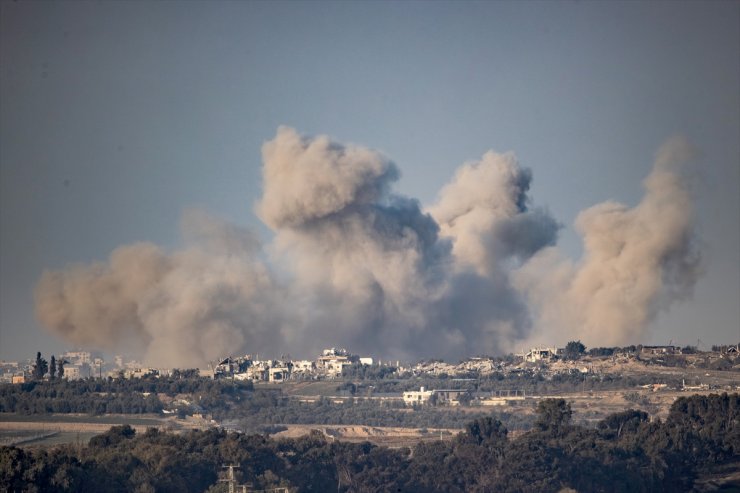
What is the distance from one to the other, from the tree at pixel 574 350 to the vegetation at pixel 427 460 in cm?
3420

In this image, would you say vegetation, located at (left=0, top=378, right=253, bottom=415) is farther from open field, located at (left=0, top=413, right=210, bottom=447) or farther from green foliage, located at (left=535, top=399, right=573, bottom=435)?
green foliage, located at (left=535, top=399, right=573, bottom=435)

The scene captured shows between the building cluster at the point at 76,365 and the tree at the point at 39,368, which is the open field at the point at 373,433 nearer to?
the tree at the point at 39,368

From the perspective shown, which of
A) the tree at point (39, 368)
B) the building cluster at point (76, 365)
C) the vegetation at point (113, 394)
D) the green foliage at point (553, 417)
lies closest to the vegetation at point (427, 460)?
the green foliage at point (553, 417)

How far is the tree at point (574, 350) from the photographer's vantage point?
347ft

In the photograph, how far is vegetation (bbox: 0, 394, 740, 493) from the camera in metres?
54.8

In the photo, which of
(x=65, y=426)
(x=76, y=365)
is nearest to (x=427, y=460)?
(x=65, y=426)

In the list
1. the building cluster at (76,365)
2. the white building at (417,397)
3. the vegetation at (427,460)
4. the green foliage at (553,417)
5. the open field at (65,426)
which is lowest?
the vegetation at (427,460)

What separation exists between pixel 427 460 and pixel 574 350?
44.1 m

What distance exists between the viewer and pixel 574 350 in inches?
4195

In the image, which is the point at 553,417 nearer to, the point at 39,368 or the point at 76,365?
the point at 39,368

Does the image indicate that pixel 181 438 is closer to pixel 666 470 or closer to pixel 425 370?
pixel 666 470

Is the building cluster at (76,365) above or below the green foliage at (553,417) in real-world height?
above

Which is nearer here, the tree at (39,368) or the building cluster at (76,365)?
the tree at (39,368)

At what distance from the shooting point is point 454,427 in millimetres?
84938
